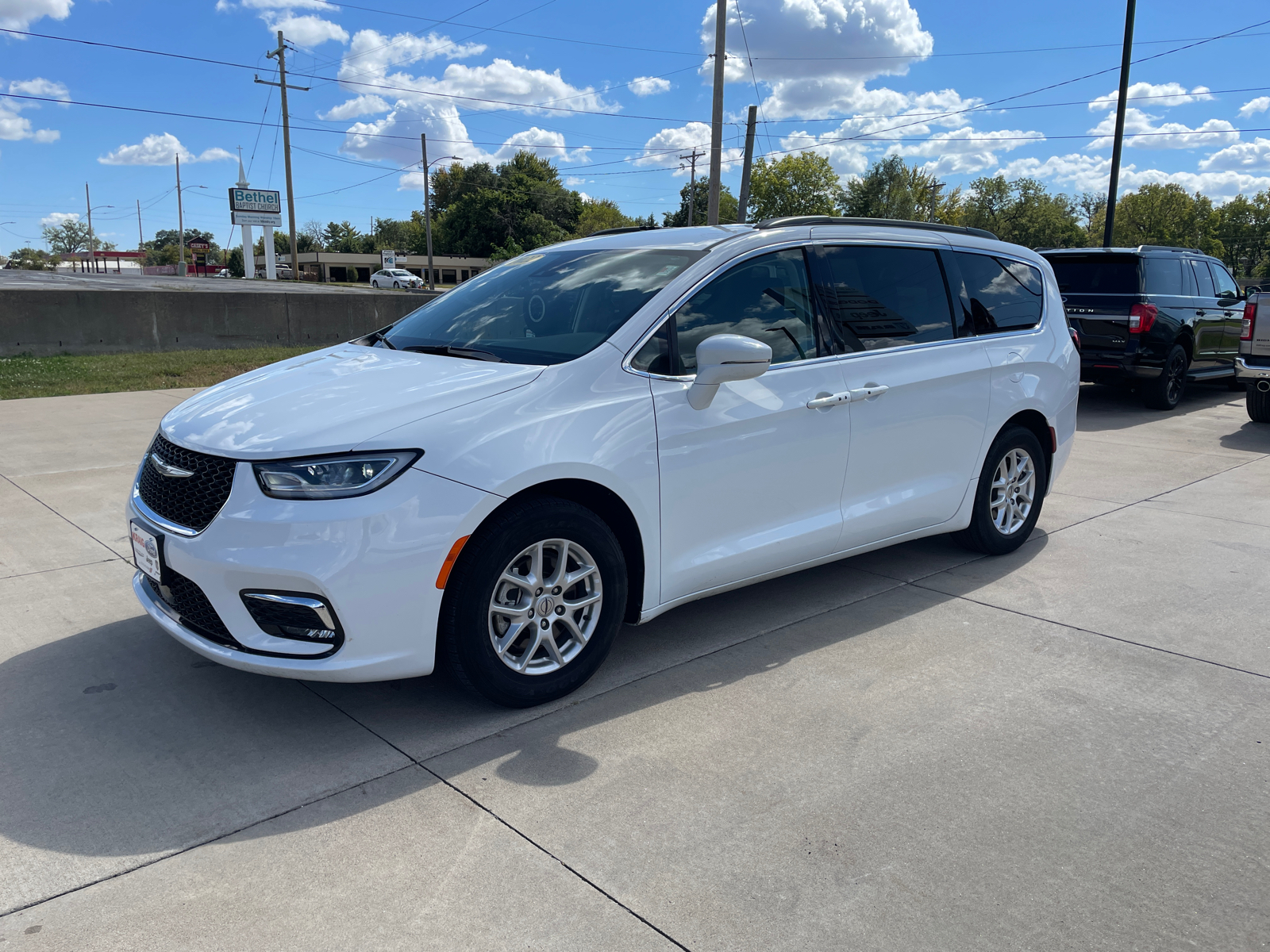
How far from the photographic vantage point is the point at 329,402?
341cm

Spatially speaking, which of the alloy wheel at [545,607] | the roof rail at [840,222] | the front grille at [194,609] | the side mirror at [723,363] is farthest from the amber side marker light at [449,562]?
the roof rail at [840,222]

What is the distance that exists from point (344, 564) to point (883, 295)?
2.90 meters

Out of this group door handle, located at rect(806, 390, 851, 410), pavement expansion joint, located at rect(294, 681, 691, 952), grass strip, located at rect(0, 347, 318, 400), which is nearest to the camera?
pavement expansion joint, located at rect(294, 681, 691, 952)

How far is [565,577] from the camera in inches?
137

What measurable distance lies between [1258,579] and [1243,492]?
2.59m

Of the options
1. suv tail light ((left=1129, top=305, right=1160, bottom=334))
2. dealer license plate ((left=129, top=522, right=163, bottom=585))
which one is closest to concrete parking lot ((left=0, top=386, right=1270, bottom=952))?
dealer license plate ((left=129, top=522, right=163, bottom=585))

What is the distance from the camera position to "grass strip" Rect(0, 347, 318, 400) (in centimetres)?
1138

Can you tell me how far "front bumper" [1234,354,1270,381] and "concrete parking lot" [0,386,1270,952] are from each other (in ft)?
22.0

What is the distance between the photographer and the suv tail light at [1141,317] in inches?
436

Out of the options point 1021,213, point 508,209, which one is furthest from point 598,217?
point 1021,213

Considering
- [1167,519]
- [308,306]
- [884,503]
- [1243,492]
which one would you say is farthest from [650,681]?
[308,306]

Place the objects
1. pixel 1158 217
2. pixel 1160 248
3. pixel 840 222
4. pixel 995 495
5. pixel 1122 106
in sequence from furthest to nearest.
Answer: pixel 1158 217
pixel 1122 106
pixel 1160 248
pixel 995 495
pixel 840 222

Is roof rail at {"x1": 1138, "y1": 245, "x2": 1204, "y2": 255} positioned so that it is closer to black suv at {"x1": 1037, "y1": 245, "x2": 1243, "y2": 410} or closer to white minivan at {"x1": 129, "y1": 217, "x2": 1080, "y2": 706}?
black suv at {"x1": 1037, "y1": 245, "x2": 1243, "y2": 410}

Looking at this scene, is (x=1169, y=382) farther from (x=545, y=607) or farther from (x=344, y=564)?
(x=344, y=564)
